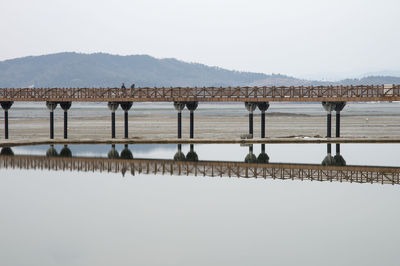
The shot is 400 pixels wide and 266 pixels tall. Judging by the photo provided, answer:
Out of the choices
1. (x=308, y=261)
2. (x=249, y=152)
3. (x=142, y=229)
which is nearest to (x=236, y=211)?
(x=142, y=229)

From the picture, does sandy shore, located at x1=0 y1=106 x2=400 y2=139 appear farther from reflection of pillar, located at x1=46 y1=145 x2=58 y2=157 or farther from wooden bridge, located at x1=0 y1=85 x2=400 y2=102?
reflection of pillar, located at x1=46 y1=145 x2=58 y2=157

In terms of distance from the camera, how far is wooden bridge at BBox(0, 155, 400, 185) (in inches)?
1437

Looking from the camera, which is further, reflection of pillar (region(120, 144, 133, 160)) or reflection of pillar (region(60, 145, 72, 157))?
reflection of pillar (region(60, 145, 72, 157))

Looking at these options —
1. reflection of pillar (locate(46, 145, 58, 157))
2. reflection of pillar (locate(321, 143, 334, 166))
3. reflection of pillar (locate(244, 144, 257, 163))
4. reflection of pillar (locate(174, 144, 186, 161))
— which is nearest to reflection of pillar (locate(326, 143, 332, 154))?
reflection of pillar (locate(321, 143, 334, 166))

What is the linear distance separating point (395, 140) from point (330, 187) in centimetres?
3035

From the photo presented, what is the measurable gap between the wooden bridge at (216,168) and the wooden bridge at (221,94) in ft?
46.5

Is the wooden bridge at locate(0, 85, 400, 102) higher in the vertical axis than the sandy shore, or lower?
higher

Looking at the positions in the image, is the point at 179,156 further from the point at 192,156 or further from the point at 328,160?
the point at 328,160

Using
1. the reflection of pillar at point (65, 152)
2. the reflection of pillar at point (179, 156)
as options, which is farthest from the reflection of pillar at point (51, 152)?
the reflection of pillar at point (179, 156)

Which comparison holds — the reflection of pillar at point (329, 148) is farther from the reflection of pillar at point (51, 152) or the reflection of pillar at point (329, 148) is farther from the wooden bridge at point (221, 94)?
the reflection of pillar at point (51, 152)

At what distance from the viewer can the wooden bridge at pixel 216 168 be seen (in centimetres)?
3650

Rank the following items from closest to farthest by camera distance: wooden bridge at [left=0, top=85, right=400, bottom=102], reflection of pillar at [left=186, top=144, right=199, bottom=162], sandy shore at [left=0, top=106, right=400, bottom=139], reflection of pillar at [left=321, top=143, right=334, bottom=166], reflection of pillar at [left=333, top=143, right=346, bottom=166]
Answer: reflection of pillar at [left=333, top=143, right=346, bottom=166] → reflection of pillar at [left=321, top=143, right=334, bottom=166] → reflection of pillar at [left=186, top=144, right=199, bottom=162] → wooden bridge at [left=0, top=85, right=400, bottom=102] → sandy shore at [left=0, top=106, right=400, bottom=139]

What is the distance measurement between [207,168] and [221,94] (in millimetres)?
19558

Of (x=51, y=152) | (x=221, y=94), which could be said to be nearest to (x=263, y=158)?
(x=221, y=94)
